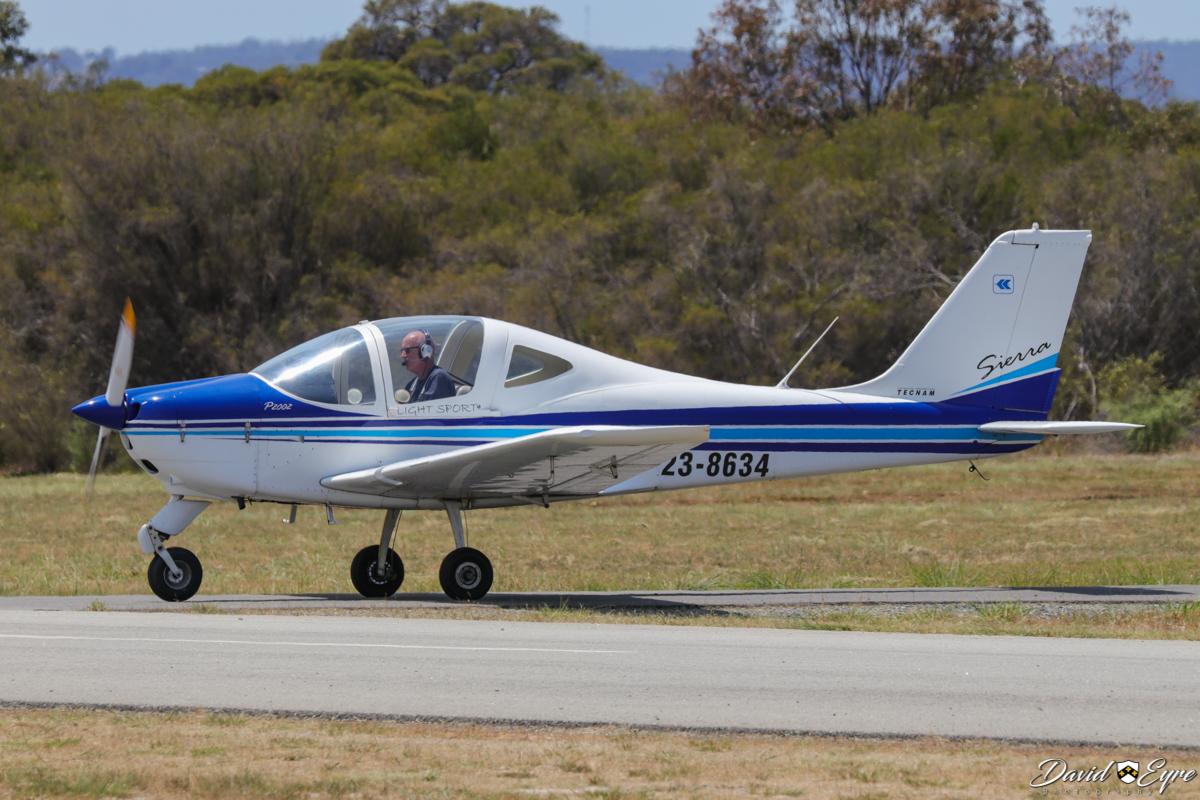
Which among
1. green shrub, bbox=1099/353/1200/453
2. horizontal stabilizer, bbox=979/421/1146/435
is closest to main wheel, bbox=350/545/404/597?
horizontal stabilizer, bbox=979/421/1146/435

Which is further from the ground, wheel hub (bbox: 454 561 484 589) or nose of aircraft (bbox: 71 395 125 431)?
nose of aircraft (bbox: 71 395 125 431)

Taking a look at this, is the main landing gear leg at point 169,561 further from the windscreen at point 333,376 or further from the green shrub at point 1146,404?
the green shrub at point 1146,404

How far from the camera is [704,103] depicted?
5075cm

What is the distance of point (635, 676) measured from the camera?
23.6ft

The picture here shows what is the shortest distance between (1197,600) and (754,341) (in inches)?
913

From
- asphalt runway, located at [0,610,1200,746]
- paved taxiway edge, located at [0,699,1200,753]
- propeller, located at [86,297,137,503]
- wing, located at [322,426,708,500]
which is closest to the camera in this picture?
paved taxiway edge, located at [0,699,1200,753]

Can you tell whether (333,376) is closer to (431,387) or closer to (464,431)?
(431,387)

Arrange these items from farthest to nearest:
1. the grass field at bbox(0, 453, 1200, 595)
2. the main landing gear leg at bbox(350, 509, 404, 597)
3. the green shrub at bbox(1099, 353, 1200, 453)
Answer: the green shrub at bbox(1099, 353, 1200, 453), the grass field at bbox(0, 453, 1200, 595), the main landing gear leg at bbox(350, 509, 404, 597)

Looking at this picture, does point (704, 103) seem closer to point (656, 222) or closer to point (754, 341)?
point (656, 222)

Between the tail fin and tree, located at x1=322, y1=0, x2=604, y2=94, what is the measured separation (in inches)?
2671

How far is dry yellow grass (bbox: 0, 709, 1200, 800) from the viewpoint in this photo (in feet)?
16.8

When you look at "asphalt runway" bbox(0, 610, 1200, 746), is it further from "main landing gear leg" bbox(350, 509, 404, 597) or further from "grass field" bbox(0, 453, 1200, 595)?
"grass field" bbox(0, 453, 1200, 595)

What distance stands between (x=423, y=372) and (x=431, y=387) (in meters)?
0.16

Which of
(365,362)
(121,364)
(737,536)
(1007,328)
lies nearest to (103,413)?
(121,364)
